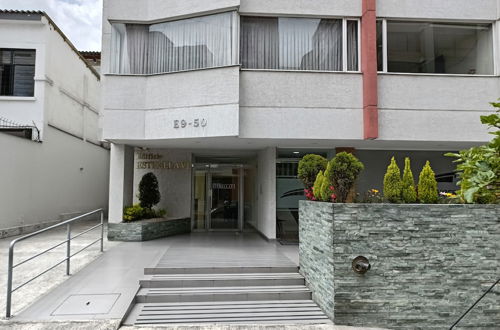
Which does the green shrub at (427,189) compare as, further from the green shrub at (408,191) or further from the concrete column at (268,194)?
the concrete column at (268,194)

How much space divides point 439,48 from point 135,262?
32.1 ft

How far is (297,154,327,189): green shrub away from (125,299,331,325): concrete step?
7.40 feet

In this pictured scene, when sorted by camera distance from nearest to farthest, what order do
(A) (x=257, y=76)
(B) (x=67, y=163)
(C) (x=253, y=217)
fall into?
(A) (x=257, y=76)
(C) (x=253, y=217)
(B) (x=67, y=163)

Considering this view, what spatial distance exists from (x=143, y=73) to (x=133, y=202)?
4605 mm

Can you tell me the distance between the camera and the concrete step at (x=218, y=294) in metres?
6.05

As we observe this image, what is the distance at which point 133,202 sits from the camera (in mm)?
12461

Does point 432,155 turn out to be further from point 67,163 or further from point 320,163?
point 67,163

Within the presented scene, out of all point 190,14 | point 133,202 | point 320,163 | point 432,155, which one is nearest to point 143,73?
point 190,14

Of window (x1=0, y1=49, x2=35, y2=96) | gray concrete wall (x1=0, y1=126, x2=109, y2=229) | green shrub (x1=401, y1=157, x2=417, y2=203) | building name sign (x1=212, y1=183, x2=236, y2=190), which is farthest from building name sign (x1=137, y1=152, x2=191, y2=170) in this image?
green shrub (x1=401, y1=157, x2=417, y2=203)

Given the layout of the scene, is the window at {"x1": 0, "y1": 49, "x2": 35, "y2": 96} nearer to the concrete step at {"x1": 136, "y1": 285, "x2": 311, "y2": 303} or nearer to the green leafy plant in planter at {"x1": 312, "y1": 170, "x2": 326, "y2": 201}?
the concrete step at {"x1": 136, "y1": 285, "x2": 311, "y2": 303}

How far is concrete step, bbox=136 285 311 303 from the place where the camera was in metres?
6.05

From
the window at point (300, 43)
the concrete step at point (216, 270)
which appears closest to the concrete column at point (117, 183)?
the concrete step at point (216, 270)

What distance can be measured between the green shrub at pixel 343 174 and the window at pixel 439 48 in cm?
517

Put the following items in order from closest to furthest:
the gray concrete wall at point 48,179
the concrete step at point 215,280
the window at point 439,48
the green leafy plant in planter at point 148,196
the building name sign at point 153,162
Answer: the concrete step at point 215,280 < the window at point 439,48 < the green leafy plant in planter at point 148,196 < the gray concrete wall at point 48,179 < the building name sign at point 153,162
